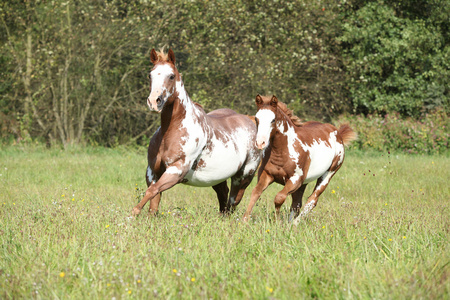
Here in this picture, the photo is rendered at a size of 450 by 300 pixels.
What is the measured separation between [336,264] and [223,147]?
2571 mm

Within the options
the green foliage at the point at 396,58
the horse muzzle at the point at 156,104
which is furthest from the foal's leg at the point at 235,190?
the green foliage at the point at 396,58

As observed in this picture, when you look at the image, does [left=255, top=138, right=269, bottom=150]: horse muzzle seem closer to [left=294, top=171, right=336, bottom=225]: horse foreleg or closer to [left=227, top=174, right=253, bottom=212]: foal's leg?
[left=294, top=171, right=336, bottom=225]: horse foreleg

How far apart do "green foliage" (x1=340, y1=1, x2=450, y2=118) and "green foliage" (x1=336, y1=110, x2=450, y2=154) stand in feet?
9.61

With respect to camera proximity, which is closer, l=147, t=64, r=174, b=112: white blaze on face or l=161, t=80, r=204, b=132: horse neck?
l=147, t=64, r=174, b=112: white blaze on face

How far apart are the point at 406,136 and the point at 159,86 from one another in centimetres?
1266

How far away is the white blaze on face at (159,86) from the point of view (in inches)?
192

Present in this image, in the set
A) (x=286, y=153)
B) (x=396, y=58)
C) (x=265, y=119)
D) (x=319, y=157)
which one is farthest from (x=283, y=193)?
(x=396, y=58)

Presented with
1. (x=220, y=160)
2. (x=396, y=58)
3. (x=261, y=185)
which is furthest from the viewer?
(x=396, y=58)

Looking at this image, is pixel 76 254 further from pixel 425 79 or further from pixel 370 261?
pixel 425 79

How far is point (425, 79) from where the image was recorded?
790 inches

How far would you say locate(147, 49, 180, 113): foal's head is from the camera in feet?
16.1

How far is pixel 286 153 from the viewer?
5.70 meters

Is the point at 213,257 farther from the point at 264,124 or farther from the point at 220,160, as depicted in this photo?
the point at 220,160

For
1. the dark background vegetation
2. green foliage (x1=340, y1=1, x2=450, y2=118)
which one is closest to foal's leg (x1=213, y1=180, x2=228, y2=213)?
the dark background vegetation
